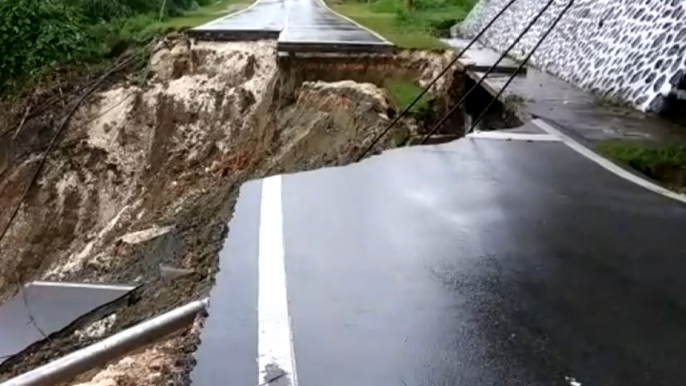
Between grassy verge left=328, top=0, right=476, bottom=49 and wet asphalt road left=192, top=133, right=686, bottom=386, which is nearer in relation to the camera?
wet asphalt road left=192, top=133, right=686, bottom=386

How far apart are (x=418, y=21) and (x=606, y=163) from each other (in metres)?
17.3

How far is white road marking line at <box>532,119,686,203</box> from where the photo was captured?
25.4 ft

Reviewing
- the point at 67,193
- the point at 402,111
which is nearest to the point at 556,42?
the point at 402,111

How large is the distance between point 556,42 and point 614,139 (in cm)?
711

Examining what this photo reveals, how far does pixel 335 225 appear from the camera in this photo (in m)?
6.46

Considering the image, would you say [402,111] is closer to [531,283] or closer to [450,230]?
[450,230]

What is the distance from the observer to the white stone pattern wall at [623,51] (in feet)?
37.4

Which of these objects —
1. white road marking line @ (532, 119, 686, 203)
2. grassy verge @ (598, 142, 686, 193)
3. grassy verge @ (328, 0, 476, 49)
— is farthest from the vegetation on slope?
grassy verge @ (598, 142, 686, 193)

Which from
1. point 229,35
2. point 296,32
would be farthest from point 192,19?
point 229,35

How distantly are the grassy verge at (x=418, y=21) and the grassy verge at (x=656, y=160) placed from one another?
325 inches

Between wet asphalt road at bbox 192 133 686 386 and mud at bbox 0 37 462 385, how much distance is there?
12.3 ft

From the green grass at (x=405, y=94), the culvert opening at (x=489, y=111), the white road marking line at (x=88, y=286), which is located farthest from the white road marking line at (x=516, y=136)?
the white road marking line at (x=88, y=286)

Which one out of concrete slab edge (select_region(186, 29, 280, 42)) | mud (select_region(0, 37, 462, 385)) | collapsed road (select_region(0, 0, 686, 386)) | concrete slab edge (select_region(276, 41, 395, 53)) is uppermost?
collapsed road (select_region(0, 0, 686, 386))

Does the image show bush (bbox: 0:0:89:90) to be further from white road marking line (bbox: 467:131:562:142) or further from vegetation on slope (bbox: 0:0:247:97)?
white road marking line (bbox: 467:131:562:142)
